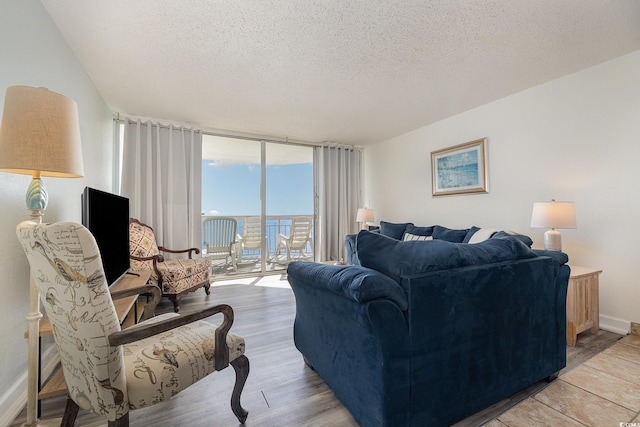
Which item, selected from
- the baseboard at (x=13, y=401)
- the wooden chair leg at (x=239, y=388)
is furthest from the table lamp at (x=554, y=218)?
the baseboard at (x=13, y=401)

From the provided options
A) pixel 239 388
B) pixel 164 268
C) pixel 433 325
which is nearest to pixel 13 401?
pixel 239 388

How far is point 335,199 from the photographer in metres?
5.18

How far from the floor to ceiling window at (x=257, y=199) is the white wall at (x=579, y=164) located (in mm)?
2667

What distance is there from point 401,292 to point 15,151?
65.3 inches

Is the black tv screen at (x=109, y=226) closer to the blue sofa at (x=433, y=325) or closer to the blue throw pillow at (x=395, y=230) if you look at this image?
the blue sofa at (x=433, y=325)

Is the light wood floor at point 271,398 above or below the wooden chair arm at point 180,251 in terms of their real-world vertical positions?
below

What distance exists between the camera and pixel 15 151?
107 cm

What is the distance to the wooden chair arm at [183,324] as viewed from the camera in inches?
36.6

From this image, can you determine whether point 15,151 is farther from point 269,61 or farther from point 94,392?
point 269,61

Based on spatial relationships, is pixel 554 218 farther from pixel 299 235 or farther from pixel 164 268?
pixel 164 268

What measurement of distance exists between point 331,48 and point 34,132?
1.96m

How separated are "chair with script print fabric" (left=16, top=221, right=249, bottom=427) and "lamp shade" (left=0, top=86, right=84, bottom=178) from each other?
0.28m

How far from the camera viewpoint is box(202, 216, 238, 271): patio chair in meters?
4.66

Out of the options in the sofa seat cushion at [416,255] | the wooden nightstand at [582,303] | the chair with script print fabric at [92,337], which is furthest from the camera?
the wooden nightstand at [582,303]
